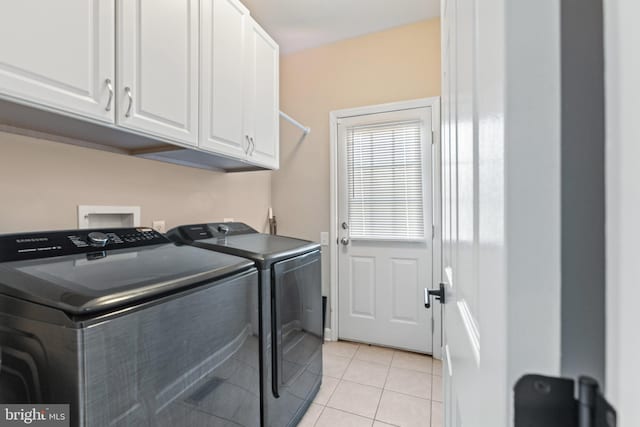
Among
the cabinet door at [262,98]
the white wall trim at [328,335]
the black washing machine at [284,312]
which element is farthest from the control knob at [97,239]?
the white wall trim at [328,335]

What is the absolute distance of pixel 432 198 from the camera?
2469mm

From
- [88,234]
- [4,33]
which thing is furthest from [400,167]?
[4,33]

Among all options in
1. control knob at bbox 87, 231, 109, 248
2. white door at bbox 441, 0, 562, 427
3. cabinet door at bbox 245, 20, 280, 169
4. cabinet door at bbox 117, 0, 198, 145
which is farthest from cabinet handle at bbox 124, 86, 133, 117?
white door at bbox 441, 0, 562, 427

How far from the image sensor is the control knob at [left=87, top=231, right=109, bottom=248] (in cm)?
115

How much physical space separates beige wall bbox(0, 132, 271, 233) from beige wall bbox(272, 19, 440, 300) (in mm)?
849

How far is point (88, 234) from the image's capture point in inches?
46.1

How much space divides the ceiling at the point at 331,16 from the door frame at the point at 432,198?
685 mm

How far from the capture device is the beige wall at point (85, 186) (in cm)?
116

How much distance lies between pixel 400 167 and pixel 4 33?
2422 millimetres

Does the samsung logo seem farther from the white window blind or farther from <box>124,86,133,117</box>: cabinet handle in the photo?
the white window blind

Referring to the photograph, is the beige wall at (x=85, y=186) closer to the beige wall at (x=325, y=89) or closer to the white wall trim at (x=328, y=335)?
the beige wall at (x=325, y=89)

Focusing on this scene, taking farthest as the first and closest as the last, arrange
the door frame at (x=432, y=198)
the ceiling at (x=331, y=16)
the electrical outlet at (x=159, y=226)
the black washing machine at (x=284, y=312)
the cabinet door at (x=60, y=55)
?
the door frame at (x=432, y=198)
the ceiling at (x=331, y=16)
the electrical outlet at (x=159, y=226)
the black washing machine at (x=284, y=312)
the cabinet door at (x=60, y=55)

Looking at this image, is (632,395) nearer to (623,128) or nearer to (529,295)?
(529,295)

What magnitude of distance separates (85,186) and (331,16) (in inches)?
87.0
